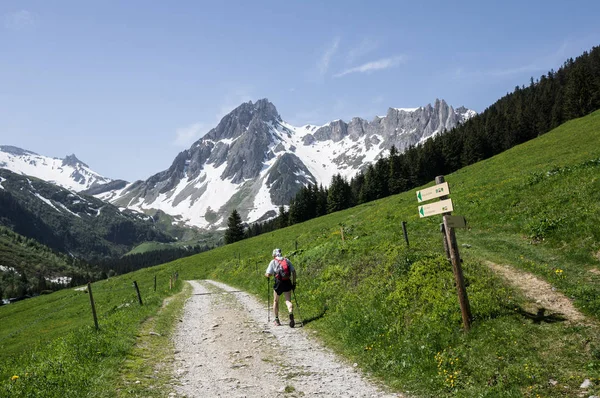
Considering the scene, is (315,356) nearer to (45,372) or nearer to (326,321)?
(326,321)

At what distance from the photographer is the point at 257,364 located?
35.9 feet

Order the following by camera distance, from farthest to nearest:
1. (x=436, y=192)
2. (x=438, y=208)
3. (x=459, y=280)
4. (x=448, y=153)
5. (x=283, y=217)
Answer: (x=283, y=217) < (x=448, y=153) < (x=436, y=192) < (x=438, y=208) < (x=459, y=280)

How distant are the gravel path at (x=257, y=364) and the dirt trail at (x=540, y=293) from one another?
6.22 m

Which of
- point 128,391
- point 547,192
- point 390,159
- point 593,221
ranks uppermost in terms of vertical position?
point 390,159

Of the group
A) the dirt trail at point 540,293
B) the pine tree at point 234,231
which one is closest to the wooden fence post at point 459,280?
the dirt trail at point 540,293

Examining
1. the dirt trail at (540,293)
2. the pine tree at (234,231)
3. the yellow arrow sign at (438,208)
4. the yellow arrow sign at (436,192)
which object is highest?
the pine tree at (234,231)

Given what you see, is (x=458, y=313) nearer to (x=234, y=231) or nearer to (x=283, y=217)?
(x=234, y=231)

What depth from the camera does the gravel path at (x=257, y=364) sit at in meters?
8.85

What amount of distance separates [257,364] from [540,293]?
378 inches

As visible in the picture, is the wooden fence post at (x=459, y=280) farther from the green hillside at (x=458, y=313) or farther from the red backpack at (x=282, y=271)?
the red backpack at (x=282, y=271)

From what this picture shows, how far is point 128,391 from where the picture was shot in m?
8.80

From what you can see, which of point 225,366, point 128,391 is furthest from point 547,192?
point 128,391

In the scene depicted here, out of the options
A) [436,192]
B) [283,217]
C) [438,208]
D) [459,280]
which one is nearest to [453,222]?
[438,208]

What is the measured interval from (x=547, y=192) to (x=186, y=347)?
2413cm
